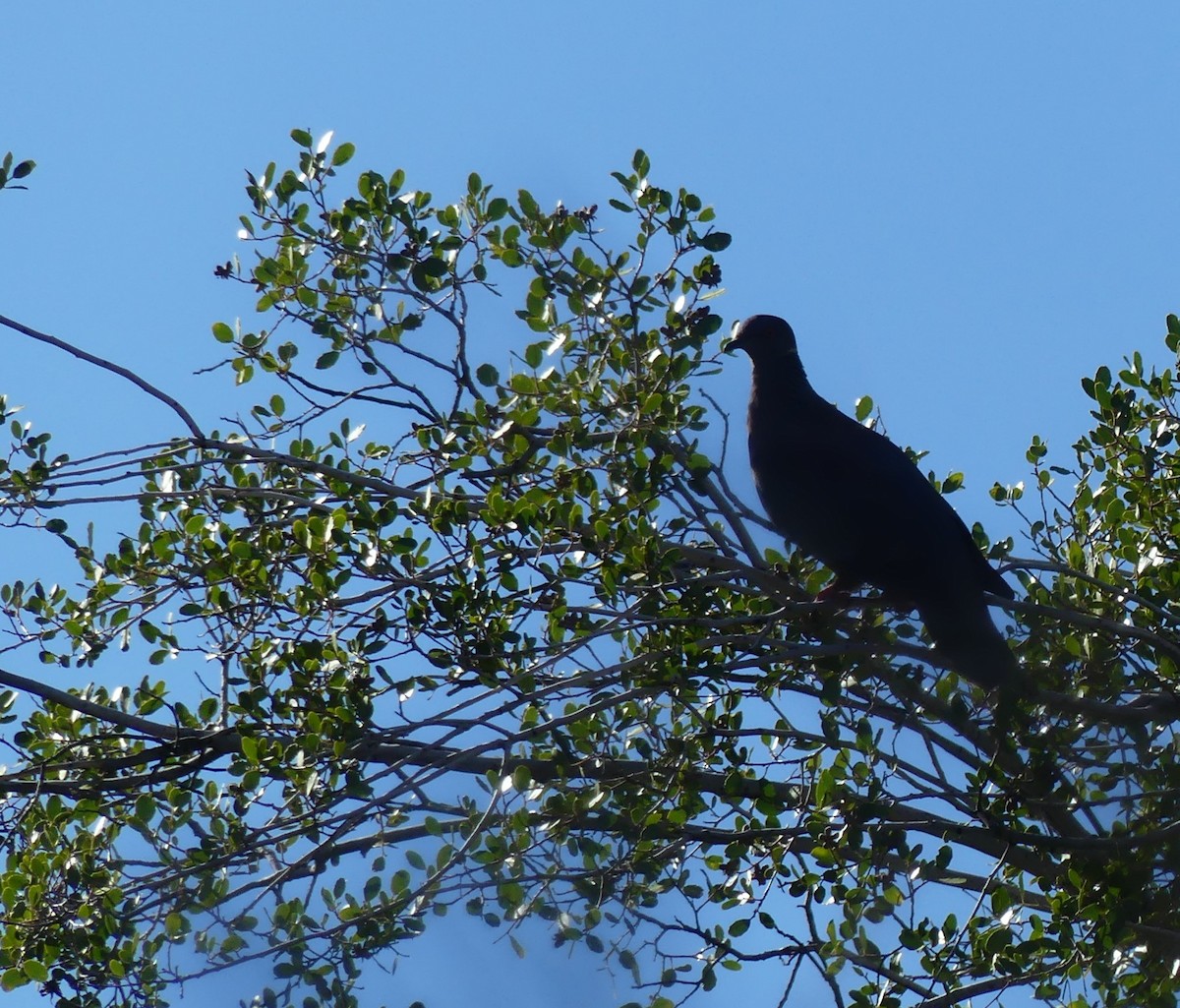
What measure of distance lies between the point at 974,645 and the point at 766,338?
6.81 feet

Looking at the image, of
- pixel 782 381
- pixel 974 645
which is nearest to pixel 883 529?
pixel 974 645

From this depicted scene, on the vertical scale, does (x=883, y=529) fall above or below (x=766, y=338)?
below

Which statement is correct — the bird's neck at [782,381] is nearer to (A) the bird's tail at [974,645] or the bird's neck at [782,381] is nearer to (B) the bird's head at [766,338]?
(B) the bird's head at [766,338]

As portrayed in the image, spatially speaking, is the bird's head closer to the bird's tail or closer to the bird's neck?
the bird's neck

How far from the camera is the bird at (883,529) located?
5211 millimetres

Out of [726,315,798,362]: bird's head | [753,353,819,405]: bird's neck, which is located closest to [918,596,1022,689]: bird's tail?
[753,353,819,405]: bird's neck

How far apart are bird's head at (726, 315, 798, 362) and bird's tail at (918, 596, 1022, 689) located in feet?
5.85

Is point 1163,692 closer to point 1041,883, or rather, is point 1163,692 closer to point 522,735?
point 1041,883

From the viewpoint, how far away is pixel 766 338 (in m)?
6.73

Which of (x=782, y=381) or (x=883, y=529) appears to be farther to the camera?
(x=782, y=381)

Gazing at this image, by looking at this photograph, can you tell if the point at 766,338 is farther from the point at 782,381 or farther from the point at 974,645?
the point at 974,645


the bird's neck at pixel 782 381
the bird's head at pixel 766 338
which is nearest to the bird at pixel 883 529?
the bird's neck at pixel 782 381

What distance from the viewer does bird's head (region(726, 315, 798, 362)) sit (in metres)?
6.69

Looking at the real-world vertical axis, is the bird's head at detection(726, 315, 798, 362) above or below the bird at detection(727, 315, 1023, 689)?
above
